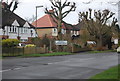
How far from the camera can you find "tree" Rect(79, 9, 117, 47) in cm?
5704

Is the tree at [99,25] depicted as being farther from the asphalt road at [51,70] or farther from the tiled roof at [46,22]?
the asphalt road at [51,70]

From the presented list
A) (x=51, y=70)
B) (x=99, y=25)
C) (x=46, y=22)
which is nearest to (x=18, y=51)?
(x=51, y=70)

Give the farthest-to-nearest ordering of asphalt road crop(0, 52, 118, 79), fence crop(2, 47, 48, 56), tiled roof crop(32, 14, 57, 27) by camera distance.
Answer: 1. tiled roof crop(32, 14, 57, 27)
2. fence crop(2, 47, 48, 56)
3. asphalt road crop(0, 52, 118, 79)

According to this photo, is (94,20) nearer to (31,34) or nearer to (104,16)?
(104,16)

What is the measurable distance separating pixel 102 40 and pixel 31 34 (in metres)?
19.4

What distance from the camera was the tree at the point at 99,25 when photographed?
187 ft

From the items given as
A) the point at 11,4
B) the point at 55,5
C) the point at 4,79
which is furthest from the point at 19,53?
the point at 4,79

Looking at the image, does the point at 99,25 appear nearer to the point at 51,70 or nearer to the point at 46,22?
the point at 46,22

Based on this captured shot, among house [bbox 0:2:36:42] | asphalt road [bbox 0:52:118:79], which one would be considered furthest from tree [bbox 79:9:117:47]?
asphalt road [bbox 0:52:118:79]

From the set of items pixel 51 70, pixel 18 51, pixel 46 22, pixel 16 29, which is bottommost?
pixel 51 70

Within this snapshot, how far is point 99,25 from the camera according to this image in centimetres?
5809

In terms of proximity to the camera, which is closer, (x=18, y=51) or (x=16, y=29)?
(x=18, y=51)

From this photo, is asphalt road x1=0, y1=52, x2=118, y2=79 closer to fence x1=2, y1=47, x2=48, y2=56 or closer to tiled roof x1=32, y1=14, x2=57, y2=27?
fence x1=2, y1=47, x2=48, y2=56

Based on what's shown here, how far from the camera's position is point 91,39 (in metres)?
58.8
